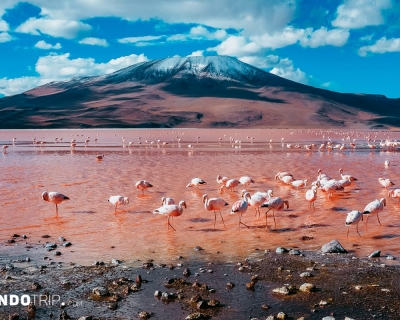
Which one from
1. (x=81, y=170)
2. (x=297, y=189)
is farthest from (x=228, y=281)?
(x=81, y=170)

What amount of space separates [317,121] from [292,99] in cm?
3560

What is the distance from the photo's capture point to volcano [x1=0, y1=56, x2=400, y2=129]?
134875mm

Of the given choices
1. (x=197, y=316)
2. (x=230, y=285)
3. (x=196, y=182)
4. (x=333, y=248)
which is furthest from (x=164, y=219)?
(x=197, y=316)

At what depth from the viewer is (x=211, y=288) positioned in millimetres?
6859

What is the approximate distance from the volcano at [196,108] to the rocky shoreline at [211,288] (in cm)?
11561

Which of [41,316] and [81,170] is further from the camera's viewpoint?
[81,170]

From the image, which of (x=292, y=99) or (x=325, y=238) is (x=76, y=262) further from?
(x=292, y=99)

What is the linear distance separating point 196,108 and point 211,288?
151664 millimetres

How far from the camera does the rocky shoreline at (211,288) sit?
610 centimetres

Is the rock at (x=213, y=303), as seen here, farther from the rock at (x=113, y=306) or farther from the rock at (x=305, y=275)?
the rock at (x=305, y=275)

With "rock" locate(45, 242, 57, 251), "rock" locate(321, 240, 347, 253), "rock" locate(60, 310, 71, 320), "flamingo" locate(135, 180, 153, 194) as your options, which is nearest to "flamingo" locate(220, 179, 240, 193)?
"flamingo" locate(135, 180, 153, 194)

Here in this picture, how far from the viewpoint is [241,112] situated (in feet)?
487

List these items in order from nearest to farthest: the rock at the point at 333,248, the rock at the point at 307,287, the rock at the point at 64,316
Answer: the rock at the point at 64,316
the rock at the point at 307,287
the rock at the point at 333,248

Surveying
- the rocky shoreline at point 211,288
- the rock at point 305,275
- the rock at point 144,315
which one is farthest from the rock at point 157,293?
the rock at point 305,275
